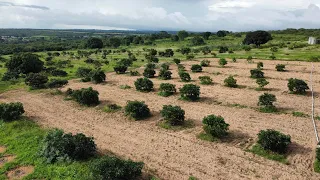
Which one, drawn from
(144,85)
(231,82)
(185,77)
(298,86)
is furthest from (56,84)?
(298,86)

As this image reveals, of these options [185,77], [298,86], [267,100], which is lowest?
[185,77]

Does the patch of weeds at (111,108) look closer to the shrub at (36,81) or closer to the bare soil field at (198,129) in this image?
the bare soil field at (198,129)

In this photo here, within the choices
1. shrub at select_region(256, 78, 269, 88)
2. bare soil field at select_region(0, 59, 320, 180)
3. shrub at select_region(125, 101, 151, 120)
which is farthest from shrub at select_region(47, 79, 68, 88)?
shrub at select_region(256, 78, 269, 88)

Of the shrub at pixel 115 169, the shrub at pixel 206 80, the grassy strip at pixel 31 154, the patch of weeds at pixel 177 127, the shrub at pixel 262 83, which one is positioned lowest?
the grassy strip at pixel 31 154

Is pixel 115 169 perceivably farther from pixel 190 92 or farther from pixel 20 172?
pixel 190 92

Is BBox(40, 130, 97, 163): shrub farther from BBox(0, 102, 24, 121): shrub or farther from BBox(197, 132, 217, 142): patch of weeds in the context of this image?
BBox(0, 102, 24, 121): shrub

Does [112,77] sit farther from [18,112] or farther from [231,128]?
[231,128]

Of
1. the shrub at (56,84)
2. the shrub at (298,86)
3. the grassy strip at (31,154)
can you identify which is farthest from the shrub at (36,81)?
the shrub at (298,86)
